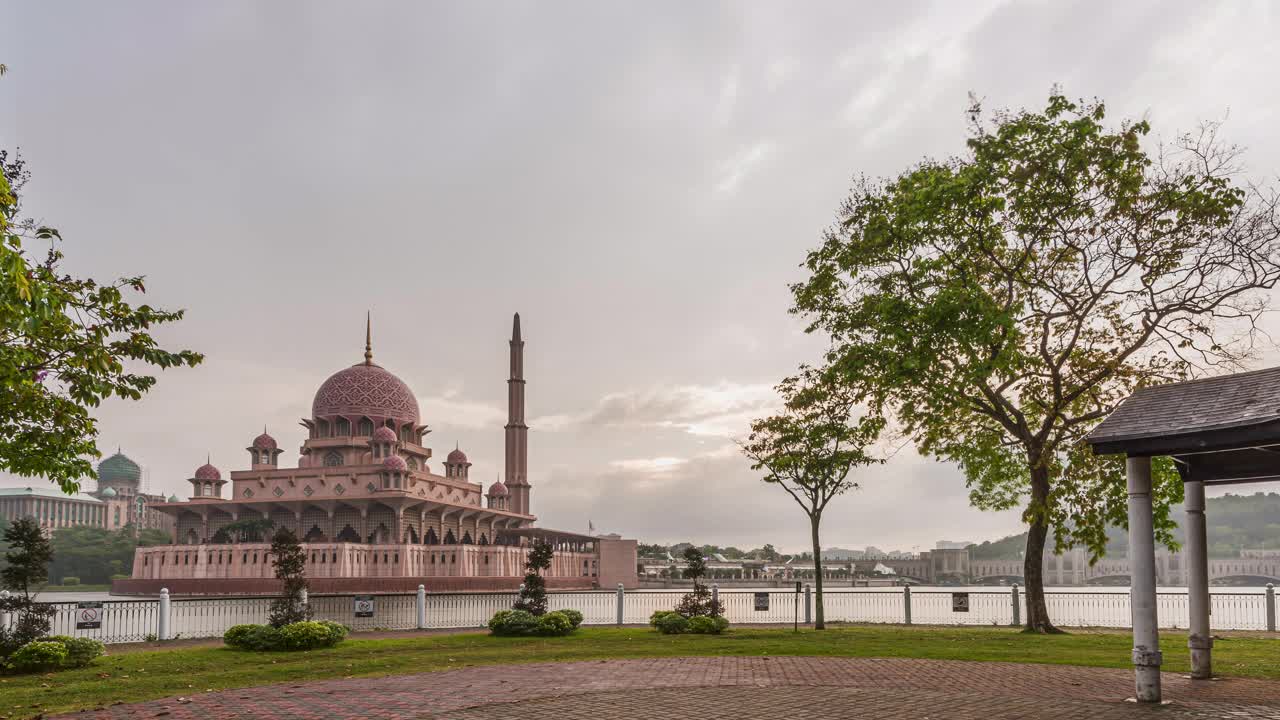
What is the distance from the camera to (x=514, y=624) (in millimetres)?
26656

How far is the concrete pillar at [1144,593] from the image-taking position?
12.3 metres

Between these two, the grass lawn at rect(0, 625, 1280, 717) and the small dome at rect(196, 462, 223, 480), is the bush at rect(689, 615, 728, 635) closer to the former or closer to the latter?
the grass lawn at rect(0, 625, 1280, 717)

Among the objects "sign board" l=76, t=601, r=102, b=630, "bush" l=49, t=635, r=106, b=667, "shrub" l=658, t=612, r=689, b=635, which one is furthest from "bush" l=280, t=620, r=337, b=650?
"shrub" l=658, t=612, r=689, b=635

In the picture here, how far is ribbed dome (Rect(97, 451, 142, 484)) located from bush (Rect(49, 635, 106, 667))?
172 metres

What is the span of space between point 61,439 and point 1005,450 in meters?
24.3

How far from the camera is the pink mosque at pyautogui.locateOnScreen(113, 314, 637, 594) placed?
64688 mm

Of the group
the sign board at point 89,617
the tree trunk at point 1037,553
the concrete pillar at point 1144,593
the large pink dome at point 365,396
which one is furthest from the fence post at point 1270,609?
the large pink dome at point 365,396

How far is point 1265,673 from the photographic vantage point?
15711 mm

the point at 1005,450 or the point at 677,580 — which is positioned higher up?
the point at 1005,450

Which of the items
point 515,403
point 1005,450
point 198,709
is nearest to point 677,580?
point 515,403

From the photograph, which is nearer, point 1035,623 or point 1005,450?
point 1035,623

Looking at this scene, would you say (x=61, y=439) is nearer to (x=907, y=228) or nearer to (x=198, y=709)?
(x=198, y=709)

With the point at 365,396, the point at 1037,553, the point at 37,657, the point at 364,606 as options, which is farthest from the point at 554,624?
the point at 365,396

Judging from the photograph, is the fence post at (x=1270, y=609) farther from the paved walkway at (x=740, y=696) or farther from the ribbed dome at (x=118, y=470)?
the ribbed dome at (x=118, y=470)
